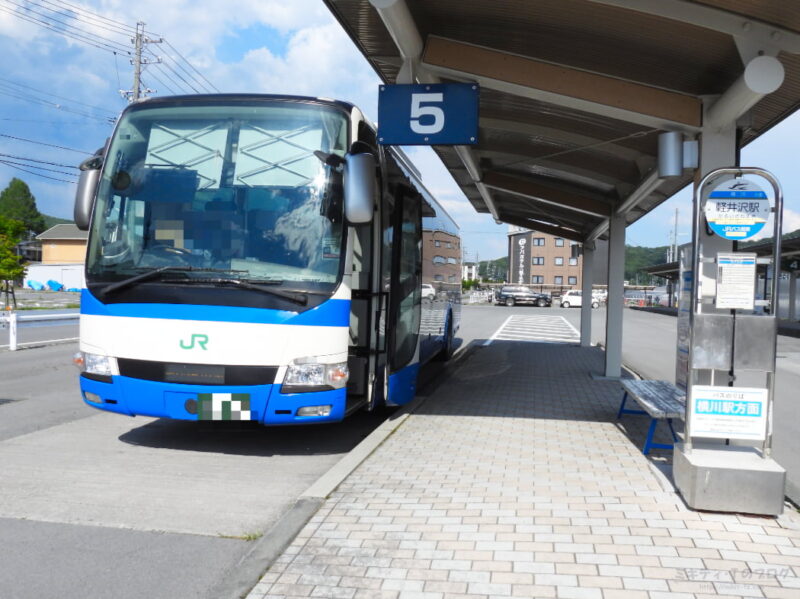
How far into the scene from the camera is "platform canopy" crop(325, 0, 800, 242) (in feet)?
16.3

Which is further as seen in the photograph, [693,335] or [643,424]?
[643,424]

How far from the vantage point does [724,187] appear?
16.9 feet

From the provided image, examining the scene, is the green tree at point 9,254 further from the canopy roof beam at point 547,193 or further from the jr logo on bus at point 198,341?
the jr logo on bus at point 198,341

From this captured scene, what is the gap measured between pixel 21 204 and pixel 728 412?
13084cm

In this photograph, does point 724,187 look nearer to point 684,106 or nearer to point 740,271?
point 740,271

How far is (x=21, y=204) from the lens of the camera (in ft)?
384

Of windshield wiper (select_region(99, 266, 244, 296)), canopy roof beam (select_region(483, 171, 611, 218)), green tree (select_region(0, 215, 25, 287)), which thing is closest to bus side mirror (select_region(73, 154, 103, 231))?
windshield wiper (select_region(99, 266, 244, 296))

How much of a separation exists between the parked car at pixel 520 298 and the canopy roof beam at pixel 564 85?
5189 cm

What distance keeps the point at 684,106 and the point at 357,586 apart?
473 centimetres

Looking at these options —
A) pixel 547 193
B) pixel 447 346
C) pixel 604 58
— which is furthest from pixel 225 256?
pixel 447 346

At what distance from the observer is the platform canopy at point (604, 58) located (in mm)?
4957

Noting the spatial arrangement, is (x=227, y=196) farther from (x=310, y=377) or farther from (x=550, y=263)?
(x=550, y=263)

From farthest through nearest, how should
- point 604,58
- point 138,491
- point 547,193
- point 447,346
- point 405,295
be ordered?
point 447,346 → point 547,193 → point 405,295 → point 604,58 → point 138,491

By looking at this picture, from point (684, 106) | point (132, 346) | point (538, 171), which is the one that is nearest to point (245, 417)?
point (132, 346)
